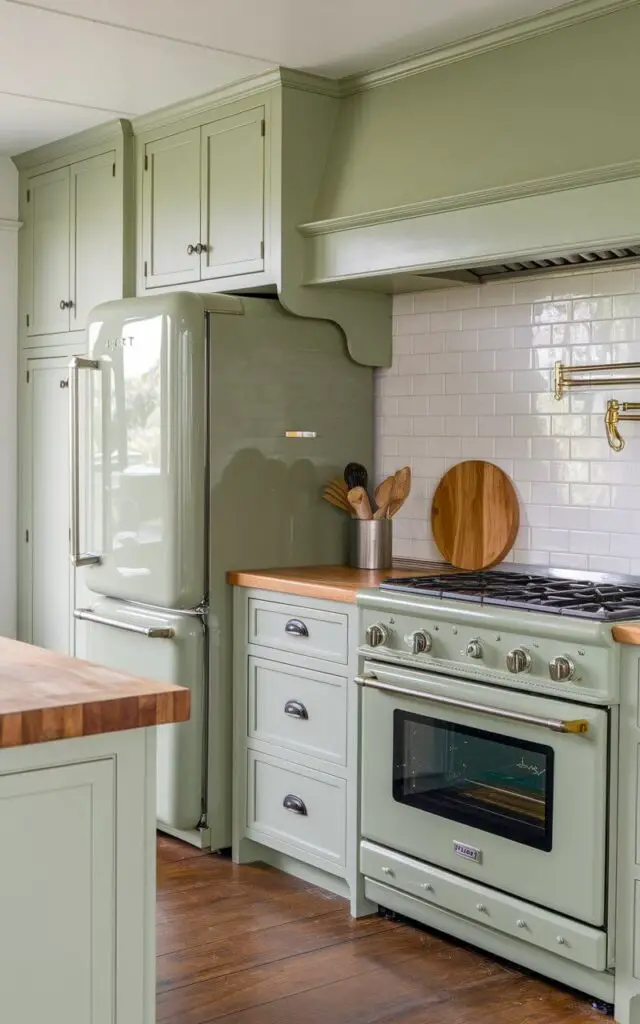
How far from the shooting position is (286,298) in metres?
4.26

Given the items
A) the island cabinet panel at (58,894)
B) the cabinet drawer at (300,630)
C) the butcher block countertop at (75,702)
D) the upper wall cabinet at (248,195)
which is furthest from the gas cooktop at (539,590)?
the island cabinet panel at (58,894)

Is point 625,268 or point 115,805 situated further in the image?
point 625,268

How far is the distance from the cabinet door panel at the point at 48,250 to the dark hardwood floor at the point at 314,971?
2.64 m

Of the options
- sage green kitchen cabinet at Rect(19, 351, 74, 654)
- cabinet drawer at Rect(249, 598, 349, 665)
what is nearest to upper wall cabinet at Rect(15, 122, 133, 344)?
sage green kitchen cabinet at Rect(19, 351, 74, 654)

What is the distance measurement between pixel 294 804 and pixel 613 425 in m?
1.58

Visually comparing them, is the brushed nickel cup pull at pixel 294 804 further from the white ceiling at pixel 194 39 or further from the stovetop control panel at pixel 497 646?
the white ceiling at pixel 194 39

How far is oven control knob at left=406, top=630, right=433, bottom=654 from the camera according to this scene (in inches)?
138

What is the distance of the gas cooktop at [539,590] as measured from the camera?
10.4 ft

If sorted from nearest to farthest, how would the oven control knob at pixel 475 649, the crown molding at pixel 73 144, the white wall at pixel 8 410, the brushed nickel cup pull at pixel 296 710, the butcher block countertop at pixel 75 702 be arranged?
the butcher block countertop at pixel 75 702 < the oven control knob at pixel 475 649 < the brushed nickel cup pull at pixel 296 710 < the crown molding at pixel 73 144 < the white wall at pixel 8 410

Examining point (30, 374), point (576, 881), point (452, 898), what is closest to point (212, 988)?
point (452, 898)

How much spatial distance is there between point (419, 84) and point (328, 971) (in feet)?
8.79

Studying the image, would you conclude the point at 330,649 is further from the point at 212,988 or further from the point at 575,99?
the point at 575,99

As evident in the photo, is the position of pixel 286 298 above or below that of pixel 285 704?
above

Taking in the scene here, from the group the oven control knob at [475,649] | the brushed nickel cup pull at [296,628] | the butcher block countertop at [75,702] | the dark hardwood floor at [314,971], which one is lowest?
the dark hardwood floor at [314,971]
